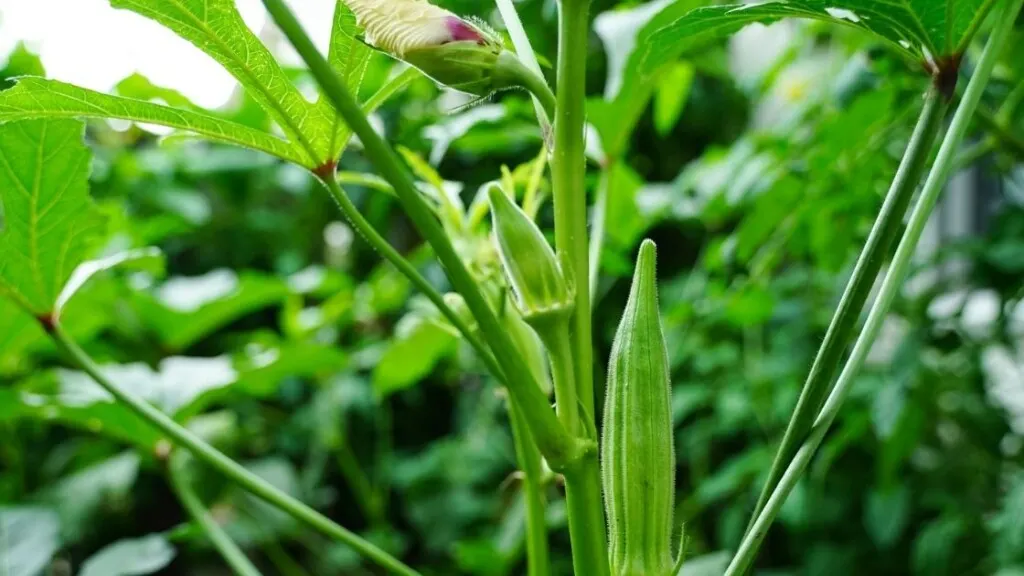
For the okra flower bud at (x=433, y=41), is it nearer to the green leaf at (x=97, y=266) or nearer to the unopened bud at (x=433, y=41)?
the unopened bud at (x=433, y=41)

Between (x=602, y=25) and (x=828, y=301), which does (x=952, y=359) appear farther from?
(x=602, y=25)

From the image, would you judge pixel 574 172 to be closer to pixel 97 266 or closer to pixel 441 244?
pixel 441 244

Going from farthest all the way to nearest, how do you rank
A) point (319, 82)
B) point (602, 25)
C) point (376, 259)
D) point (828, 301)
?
point (376, 259), point (828, 301), point (602, 25), point (319, 82)

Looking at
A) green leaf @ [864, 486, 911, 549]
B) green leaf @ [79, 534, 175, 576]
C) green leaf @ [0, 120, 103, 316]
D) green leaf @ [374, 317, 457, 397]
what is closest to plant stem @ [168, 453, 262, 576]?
green leaf @ [79, 534, 175, 576]

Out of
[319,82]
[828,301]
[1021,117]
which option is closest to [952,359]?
[828,301]

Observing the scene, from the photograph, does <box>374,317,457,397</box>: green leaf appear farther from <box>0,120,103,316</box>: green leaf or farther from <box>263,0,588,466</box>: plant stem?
<box>263,0,588,466</box>: plant stem

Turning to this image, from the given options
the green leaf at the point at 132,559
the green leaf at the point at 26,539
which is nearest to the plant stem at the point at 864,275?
the green leaf at the point at 132,559
